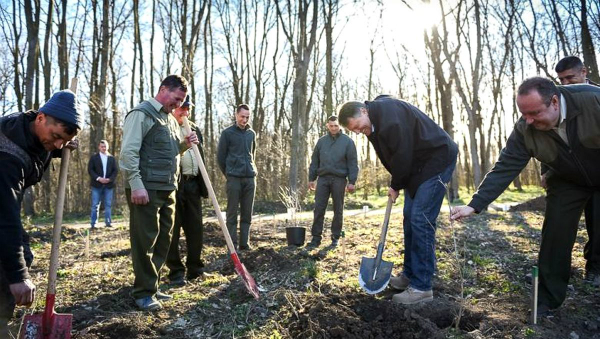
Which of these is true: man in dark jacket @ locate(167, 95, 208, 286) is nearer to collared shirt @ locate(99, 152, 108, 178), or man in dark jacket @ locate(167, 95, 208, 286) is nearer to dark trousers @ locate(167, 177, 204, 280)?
dark trousers @ locate(167, 177, 204, 280)

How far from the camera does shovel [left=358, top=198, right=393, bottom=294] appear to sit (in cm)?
442

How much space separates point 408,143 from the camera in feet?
13.7

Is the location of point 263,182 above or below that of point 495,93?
below

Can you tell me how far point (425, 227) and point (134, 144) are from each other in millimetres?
2834

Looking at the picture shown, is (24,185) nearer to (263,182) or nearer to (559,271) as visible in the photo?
(559,271)

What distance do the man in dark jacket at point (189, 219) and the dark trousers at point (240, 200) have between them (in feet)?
5.24

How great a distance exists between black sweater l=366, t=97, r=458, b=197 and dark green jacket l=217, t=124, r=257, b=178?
10.6ft

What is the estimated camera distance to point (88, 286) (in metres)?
5.26

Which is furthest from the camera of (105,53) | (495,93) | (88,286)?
(495,93)

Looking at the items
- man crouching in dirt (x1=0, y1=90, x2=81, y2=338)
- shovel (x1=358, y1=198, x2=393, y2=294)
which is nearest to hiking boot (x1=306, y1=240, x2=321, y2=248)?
shovel (x1=358, y1=198, x2=393, y2=294)

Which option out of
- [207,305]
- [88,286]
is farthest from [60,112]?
[88,286]

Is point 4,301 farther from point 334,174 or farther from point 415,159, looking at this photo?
point 334,174

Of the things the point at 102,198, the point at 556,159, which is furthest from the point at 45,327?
the point at 102,198

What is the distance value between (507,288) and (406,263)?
113 cm
